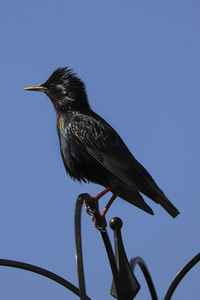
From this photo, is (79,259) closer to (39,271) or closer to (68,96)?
(39,271)

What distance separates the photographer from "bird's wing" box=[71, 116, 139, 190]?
15.9 feet

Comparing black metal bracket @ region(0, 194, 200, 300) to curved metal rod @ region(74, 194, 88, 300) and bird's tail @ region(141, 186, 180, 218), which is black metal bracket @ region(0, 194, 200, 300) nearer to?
curved metal rod @ region(74, 194, 88, 300)

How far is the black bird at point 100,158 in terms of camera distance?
4660 mm

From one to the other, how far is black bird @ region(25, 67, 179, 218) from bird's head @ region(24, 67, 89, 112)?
0.4 inches

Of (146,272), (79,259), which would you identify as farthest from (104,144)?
(79,259)

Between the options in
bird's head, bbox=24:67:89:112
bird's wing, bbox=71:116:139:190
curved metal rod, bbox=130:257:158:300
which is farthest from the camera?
bird's head, bbox=24:67:89:112

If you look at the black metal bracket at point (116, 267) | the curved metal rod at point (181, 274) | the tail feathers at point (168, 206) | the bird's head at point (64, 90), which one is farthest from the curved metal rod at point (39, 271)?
the bird's head at point (64, 90)

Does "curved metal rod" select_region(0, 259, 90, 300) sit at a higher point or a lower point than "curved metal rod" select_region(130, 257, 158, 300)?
lower

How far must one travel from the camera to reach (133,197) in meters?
4.73

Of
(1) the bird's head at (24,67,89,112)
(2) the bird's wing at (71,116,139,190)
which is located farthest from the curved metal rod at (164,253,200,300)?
(1) the bird's head at (24,67,89,112)

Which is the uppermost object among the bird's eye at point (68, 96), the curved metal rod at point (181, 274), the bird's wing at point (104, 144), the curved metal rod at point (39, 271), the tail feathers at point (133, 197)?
the bird's eye at point (68, 96)

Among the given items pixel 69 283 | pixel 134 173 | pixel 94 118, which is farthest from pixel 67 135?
pixel 69 283

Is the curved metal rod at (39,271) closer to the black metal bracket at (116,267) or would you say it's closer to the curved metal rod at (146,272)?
the black metal bracket at (116,267)

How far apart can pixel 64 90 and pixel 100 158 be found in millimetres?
1167
